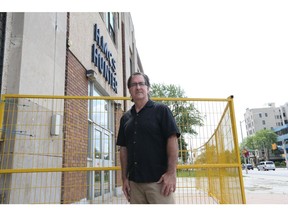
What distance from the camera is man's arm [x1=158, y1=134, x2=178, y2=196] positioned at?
2178 millimetres

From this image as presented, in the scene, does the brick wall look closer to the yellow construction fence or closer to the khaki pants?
the yellow construction fence

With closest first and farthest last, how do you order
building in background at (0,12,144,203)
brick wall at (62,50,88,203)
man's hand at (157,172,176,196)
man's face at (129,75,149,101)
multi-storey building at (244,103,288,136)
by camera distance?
man's hand at (157,172,176,196), man's face at (129,75,149,101), building in background at (0,12,144,203), brick wall at (62,50,88,203), multi-storey building at (244,103,288,136)

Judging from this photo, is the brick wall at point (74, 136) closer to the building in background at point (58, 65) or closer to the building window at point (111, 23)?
the building in background at point (58, 65)

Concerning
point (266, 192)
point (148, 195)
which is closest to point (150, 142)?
point (148, 195)

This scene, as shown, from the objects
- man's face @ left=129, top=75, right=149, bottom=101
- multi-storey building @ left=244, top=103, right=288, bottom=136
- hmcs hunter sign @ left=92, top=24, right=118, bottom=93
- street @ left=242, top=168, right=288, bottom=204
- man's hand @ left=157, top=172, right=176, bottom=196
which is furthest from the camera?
multi-storey building @ left=244, top=103, right=288, bottom=136

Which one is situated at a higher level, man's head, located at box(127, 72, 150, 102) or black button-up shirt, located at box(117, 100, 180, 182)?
man's head, located at box(127, 72, 150, 102)

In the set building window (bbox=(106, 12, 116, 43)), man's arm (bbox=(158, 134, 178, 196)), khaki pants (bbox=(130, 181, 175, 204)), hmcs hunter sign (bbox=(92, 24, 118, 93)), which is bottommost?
khaki pants (bbox=(130, 181, 175, 204))

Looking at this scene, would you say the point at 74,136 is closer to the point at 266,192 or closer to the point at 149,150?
the point at 149,150

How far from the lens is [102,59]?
28.5 feet

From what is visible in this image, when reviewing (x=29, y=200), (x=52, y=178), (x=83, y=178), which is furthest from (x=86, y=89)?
(x=29, y=200)

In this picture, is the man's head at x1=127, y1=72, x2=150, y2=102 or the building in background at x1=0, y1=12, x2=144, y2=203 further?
the building in background at x1=0, y1=12, x2=144, y2=203

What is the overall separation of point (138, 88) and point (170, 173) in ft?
2.86

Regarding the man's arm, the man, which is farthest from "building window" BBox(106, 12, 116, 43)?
the man's arm

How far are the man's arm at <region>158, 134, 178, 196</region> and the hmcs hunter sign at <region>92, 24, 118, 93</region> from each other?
19.6ft
